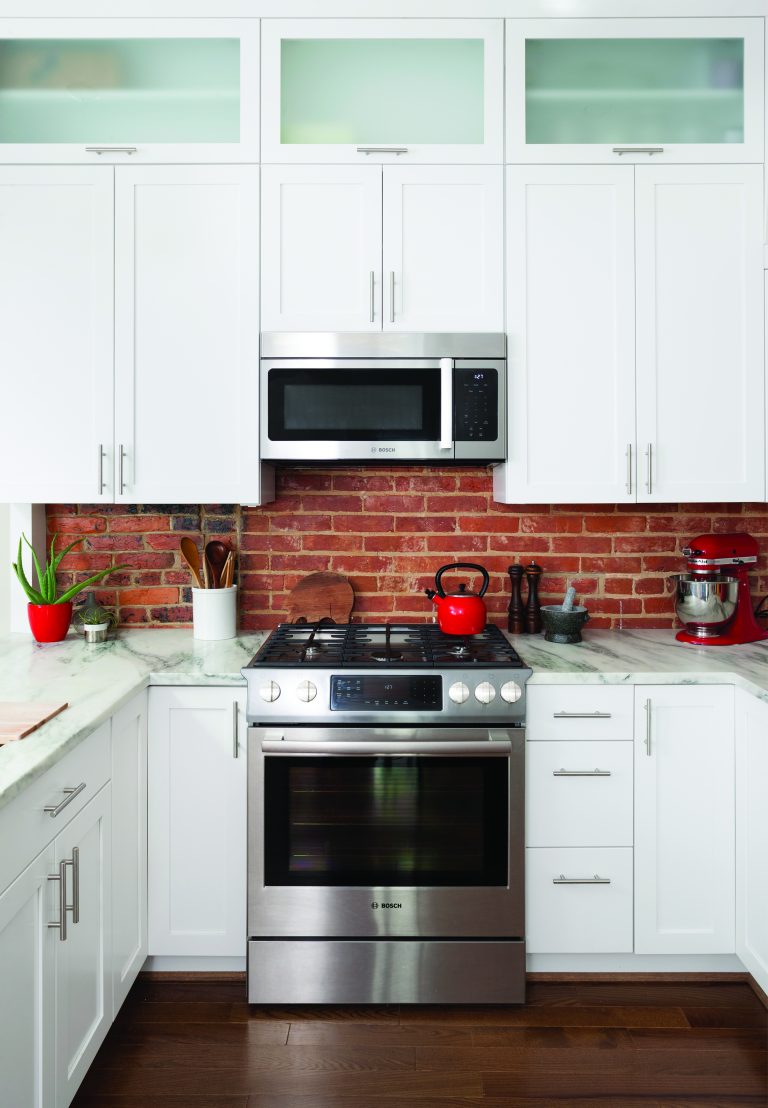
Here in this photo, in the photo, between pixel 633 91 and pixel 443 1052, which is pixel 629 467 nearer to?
pixel 633 91

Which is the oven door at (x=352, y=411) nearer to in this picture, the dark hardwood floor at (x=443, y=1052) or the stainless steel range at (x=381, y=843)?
the stainless steel range at (x=381, y=843)

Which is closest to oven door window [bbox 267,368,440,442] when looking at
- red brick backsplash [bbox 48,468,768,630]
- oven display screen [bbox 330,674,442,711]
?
red brick backsplash [bbox 48,468,768,630]

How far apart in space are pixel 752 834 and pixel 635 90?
2255 millimetres

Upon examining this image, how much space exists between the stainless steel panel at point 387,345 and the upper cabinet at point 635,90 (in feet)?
1.88

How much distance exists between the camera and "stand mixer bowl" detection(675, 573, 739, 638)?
2.53 meters

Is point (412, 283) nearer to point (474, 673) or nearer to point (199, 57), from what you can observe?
point (199, 57)

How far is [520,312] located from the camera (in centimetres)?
244

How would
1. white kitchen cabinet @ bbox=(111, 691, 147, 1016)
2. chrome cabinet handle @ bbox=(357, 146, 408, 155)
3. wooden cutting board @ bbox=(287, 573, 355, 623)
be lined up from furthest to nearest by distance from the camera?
wooden cutting board @ bbox=(287, 573, 355, 623), chrome cabinet handle @ bbox=(357, 146, 408, 155), white kitchen cabinet @ bbox=(111, 691, 147, 1016)

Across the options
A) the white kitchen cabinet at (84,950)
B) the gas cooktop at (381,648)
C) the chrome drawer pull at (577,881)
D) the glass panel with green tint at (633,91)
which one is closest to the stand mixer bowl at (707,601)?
the gas cooktop at (381,648)

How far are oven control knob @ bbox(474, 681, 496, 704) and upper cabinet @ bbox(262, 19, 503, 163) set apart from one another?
5.19 ft

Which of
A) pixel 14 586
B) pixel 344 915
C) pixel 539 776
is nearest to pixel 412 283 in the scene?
pixel 539 776

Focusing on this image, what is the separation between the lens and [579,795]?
2242mm

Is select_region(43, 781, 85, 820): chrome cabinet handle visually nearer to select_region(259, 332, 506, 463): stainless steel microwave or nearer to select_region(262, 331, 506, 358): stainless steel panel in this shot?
select_region(259, 332, 506, 463): stainless steel microwave

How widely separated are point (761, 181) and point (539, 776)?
6.33ft
